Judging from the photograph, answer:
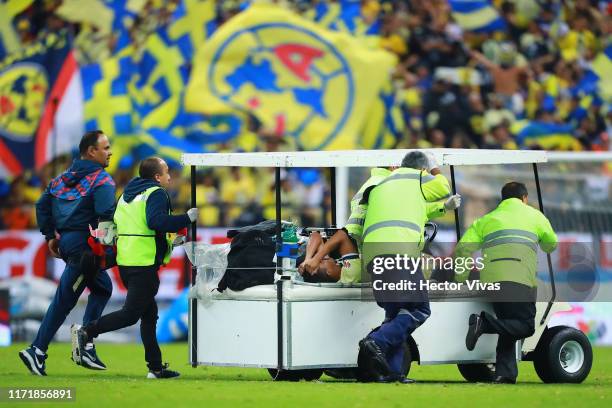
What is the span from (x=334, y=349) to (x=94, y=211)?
8.06 ft

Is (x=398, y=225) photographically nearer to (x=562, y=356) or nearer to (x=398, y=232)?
(x=398, y=232)

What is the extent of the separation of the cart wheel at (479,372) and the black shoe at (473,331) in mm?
853

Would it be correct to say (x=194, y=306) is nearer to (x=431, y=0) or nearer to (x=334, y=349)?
(x=334, y=349)

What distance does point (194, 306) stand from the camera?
11.2 m

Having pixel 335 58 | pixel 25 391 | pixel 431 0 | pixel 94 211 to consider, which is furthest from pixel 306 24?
pixel 25 391

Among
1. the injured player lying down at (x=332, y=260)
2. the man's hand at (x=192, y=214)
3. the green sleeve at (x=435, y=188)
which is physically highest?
the green sleeve at (x=435, y=188)

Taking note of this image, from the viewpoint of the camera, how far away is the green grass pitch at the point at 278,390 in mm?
8805

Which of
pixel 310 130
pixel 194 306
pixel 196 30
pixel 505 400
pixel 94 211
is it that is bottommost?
pixel 505 400

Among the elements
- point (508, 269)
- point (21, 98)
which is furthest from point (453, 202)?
point (21, 98)

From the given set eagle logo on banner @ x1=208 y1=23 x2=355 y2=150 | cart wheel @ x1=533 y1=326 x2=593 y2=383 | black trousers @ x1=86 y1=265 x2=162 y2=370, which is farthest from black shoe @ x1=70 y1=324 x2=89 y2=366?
eagle logo on banner @ x1=208 y1=23 x2=355 y2=150

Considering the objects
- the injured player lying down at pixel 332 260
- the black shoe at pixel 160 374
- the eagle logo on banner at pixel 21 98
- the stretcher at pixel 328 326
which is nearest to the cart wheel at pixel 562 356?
the stretcher at pixel 328 326

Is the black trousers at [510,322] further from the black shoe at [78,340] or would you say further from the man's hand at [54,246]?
the man's hand at [54,246]

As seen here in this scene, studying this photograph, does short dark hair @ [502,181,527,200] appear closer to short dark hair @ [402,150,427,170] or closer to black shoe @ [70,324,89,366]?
short dark hair @ [402,150,427,170]

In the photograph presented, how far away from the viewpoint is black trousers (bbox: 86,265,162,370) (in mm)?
10891
